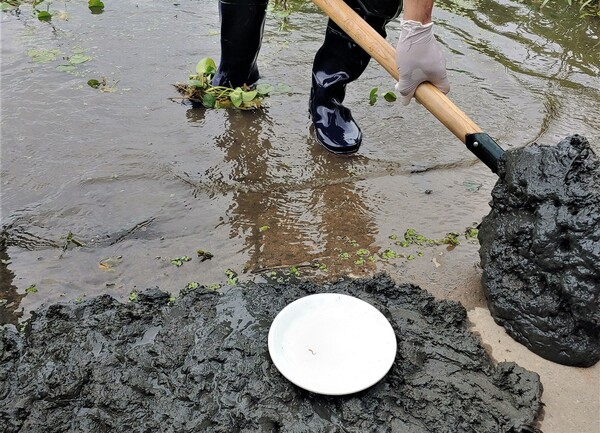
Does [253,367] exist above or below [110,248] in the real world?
above

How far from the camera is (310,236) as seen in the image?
2.60m

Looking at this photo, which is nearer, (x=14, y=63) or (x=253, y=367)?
(x=253, y=367)

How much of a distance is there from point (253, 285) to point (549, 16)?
15.3 ft

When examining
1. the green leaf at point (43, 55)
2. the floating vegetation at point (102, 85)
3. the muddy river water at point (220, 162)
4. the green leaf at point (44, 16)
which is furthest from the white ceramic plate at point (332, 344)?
the green leaf at point (44, 16)

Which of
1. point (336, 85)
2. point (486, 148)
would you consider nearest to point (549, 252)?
point (486, 148)

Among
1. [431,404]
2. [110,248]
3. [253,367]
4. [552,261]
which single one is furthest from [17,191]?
[552,261]

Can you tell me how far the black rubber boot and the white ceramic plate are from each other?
202cm

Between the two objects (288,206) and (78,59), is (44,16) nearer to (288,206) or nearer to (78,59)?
(78,59)

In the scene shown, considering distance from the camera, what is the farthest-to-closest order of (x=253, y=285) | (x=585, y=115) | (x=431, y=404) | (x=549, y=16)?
1. (x=549, y=16)
2. (x=585, y=115)
3. (x=253, y=285)
4. (x=431, y=404)

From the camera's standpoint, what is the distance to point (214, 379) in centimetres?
178

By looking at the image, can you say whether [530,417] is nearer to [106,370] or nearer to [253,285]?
[253,285]

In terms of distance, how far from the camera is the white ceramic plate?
1711 mm

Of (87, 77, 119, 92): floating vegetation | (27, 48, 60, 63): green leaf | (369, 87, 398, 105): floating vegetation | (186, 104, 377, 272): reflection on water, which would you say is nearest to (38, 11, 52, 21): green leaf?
(27, 48, 60, 63): green leaf

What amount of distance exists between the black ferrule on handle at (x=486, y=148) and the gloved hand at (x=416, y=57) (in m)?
0.36
